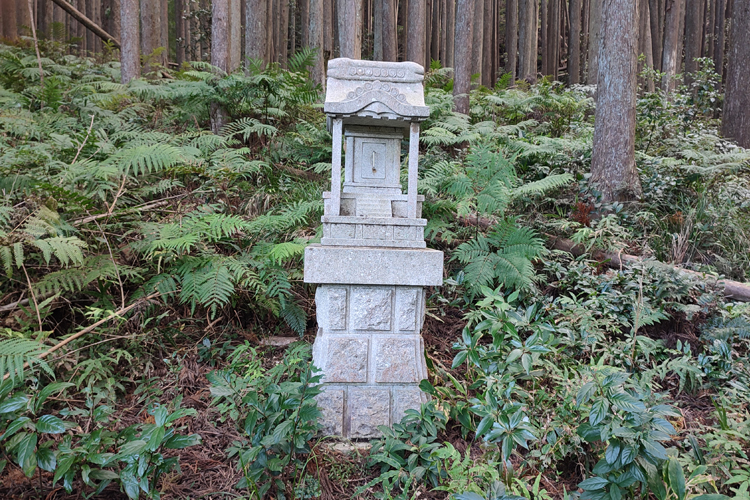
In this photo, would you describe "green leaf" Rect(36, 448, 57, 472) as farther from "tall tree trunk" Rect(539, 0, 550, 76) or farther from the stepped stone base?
"tall tree trunk" Rect(539, 0, 550, 76)

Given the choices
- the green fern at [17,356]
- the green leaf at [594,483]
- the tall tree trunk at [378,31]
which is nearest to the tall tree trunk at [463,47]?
the tall tree trunk at [378,31]

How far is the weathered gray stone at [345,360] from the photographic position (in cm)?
306

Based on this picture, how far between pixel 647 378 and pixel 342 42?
7.37 metres

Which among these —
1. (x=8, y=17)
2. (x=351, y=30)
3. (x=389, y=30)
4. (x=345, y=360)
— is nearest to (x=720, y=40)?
(x=389, y=30)

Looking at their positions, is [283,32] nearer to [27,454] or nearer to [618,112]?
→ [618,112]

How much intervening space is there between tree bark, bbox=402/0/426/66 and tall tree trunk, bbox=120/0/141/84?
5.74m

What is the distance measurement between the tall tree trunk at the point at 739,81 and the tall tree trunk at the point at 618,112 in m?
3.14

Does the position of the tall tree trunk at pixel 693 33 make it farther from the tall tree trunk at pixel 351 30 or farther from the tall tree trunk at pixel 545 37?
the tall tree trunk at pixel 351 30

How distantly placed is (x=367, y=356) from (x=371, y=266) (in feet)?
2.14

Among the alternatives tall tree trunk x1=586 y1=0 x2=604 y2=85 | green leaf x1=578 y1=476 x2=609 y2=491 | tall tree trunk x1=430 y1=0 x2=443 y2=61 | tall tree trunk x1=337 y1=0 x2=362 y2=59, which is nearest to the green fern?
green leaf x1=578 y1=476 x2=609 y2=491

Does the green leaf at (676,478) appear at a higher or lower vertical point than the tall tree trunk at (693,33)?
lower

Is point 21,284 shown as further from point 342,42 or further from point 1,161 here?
point 342,42

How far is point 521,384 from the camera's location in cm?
350

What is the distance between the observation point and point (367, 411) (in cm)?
309
